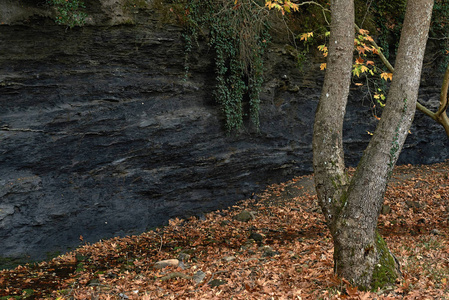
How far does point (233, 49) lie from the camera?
1011 cm

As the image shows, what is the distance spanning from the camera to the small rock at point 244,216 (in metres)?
9.41

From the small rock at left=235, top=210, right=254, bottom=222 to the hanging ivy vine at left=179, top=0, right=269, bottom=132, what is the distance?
2.68 m

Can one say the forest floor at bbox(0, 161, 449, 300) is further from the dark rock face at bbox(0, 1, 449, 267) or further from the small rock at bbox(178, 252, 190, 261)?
the dark rock face at bbox(0, 1, 449, 267)

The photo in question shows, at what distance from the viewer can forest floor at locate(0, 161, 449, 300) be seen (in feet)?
15.8

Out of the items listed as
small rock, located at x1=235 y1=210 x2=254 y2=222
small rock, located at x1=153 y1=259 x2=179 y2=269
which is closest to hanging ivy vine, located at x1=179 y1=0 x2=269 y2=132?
small rock, located at x1=235 y1=210 x2=254 y2=222

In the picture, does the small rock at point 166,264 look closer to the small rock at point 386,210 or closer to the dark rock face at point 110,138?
the dark rock face at point 110,138

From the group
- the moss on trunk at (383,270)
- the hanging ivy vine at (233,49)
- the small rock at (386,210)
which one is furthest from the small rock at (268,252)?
the hanging ivy vine at (233,49)

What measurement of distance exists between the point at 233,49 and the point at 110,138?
15.1 ft

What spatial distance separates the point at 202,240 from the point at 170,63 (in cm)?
511

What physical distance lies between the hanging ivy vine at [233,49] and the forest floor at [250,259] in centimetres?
327

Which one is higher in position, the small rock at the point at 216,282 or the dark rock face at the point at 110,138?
the dark rock face at the point at 110,138

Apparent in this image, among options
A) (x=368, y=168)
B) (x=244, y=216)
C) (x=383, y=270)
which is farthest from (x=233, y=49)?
(x=383, y=270)

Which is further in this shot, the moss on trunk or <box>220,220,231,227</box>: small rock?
<box>220,220,231,227</box>: small rock

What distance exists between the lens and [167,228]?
9.33 meters
